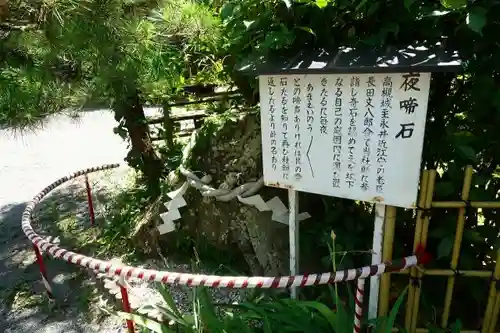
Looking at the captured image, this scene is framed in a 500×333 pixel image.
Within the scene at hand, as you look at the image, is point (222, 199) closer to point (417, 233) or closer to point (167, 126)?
point (417, 233)

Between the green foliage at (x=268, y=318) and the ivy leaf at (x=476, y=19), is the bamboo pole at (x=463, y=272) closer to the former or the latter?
the green foliage at (x=268, y=318)

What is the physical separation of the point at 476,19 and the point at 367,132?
2.54 ft

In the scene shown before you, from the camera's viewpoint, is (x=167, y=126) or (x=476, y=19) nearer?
(x=476, y=19)

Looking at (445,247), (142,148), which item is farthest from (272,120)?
(142,148)

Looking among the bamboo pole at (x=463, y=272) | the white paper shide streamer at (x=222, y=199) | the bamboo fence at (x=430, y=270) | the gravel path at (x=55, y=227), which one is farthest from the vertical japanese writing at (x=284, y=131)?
the gravel path at (x=55, y=227)

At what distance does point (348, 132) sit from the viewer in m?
2.50

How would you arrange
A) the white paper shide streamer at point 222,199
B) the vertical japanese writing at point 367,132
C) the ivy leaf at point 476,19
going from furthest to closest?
1. the white paper shide streamer at point 222,199
2. the vertical japanese writing at point 367,132
3. the ivy leaf at point 476,19

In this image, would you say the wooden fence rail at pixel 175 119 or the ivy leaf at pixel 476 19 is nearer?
the ivy leaf at pixel 476 19

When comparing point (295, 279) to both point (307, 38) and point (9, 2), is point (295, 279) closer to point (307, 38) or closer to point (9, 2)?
point (307, 38)

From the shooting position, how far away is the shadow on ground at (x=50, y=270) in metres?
3.81

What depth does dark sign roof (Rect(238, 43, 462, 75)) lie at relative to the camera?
2.10 metres

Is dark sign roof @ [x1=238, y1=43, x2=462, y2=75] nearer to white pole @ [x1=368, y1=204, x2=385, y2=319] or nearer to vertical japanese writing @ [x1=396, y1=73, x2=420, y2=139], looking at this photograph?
vertical japanese writing @ [x1=396, y1=73, x2=420, y2=139]

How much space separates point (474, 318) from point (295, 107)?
1.95m

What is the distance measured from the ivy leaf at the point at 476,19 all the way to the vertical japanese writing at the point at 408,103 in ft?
1.17
